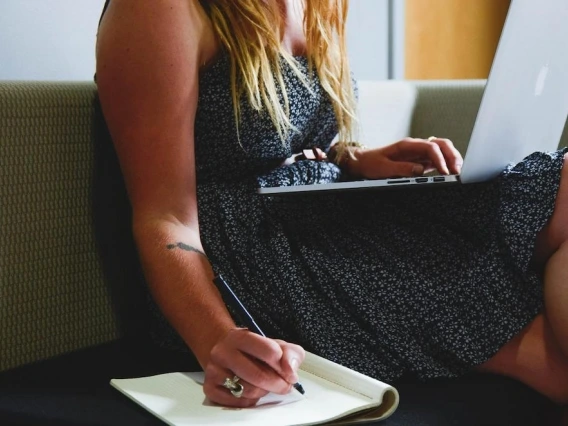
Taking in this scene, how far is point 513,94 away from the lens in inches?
37.8

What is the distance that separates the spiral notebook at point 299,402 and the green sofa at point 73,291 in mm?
31

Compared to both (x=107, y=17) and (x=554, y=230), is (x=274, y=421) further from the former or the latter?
(x=107, y=17)

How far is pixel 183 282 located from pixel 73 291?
218mm

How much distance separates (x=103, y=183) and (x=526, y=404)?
0.59 meters

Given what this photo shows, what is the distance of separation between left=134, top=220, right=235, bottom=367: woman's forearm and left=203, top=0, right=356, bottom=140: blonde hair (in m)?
0.18

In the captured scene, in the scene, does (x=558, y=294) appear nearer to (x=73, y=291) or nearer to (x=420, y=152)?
(x=420, y=152)

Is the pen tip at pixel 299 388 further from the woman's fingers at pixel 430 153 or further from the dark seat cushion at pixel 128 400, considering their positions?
the woman's fingers at pixel 430 153

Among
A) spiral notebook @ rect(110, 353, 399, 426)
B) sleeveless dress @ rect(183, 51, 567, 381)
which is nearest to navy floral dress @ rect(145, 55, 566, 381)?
sleeveless dress @ rect(183, 51, 567, 381)

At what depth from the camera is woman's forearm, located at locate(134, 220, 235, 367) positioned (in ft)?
2.90

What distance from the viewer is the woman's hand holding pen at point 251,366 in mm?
763

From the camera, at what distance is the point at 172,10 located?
99 cm

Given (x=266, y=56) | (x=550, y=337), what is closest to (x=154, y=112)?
(x=266, y=56)

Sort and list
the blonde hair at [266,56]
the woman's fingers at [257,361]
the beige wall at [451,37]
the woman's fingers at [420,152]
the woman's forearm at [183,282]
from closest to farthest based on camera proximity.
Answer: the woman's fingers at [257,361] < the woman's forearm at [183,282] < the blonde hair at [266,56] < the woman's fingers at [420,152] < the beige wall at [451,37]

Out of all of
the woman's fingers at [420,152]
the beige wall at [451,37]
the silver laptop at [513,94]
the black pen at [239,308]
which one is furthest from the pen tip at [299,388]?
the beige wall at [451,37]
